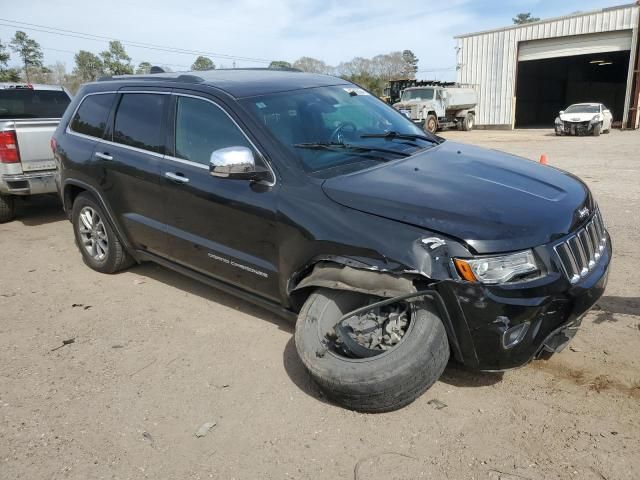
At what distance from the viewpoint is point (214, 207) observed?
3.65m

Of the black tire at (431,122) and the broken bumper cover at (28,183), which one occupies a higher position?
the broken bumper cover at (28,183)

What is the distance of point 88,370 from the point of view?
3512 mm

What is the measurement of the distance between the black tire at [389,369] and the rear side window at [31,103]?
726 centimetres

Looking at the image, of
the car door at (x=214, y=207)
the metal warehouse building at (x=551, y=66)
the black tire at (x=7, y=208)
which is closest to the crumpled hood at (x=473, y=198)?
the car door at (x=214, y=207)

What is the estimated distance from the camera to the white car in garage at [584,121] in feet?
79.9

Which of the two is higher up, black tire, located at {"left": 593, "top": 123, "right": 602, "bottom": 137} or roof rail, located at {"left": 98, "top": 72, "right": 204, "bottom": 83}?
roof rail, located at {"left": 98, "top": 72, "right": 204, "bottom": 83}

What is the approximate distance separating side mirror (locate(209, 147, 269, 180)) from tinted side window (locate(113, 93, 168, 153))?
3.55 feet

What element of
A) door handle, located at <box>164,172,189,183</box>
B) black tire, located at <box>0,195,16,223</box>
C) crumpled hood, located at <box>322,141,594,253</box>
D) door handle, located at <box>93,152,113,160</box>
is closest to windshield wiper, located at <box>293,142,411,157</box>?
crumpled hood, located at <box>322,141,594,253</box>

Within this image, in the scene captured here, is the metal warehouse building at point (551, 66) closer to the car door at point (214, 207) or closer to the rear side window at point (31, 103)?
the rear side window at point (31, 103)

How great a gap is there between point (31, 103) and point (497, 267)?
26.5 ft

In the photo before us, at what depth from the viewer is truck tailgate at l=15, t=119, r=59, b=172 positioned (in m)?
6.65

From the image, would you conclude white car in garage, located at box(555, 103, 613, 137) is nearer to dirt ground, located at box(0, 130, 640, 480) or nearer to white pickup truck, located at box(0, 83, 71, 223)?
dirt ground, located at box(0, 130, 640, 480)

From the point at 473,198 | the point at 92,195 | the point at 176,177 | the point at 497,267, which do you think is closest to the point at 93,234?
the point at 92,195

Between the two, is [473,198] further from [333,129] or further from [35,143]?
[35,143]
